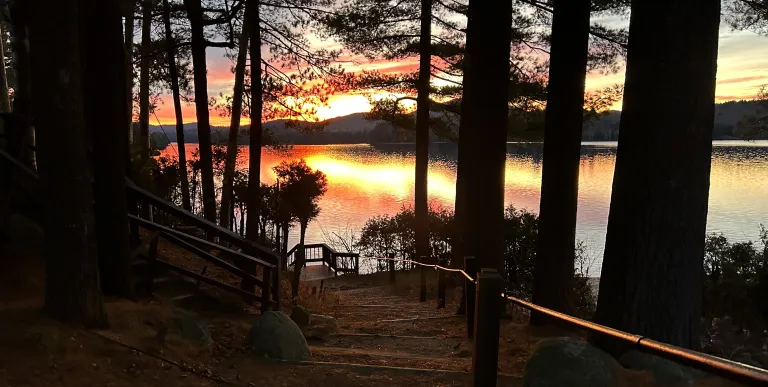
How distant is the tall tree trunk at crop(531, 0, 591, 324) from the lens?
263 inches

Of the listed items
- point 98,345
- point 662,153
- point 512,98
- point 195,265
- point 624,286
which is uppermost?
point 512,98

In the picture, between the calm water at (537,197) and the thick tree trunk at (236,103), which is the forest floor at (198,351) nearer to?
the thick tree trunk at (236,103)

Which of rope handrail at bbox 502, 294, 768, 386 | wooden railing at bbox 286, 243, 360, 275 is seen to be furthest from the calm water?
rope handrail at bbox 502, 294, 768, 386

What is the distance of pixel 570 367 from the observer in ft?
12.1

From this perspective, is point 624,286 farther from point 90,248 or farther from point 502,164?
point 90,248

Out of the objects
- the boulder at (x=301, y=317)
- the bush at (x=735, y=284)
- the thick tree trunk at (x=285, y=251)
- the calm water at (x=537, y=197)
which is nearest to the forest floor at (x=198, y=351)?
the boulder at (x=301, y=317)

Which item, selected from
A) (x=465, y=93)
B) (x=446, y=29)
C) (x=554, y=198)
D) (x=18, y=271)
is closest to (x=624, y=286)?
(x=554, y=198)

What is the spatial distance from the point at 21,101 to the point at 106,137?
3.02m

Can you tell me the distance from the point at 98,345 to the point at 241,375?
1.16 meters

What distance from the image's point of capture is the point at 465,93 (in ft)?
42.8

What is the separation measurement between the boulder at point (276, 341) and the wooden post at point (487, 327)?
7.34ft

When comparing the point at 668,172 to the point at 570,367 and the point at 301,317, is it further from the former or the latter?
the point at 301,317

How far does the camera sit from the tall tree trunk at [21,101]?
6613 millimetres

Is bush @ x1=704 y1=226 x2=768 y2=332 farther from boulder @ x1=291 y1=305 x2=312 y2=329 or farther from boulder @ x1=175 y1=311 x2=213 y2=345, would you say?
boulder @ x1=175 y1=311 x2=213 y2=345
